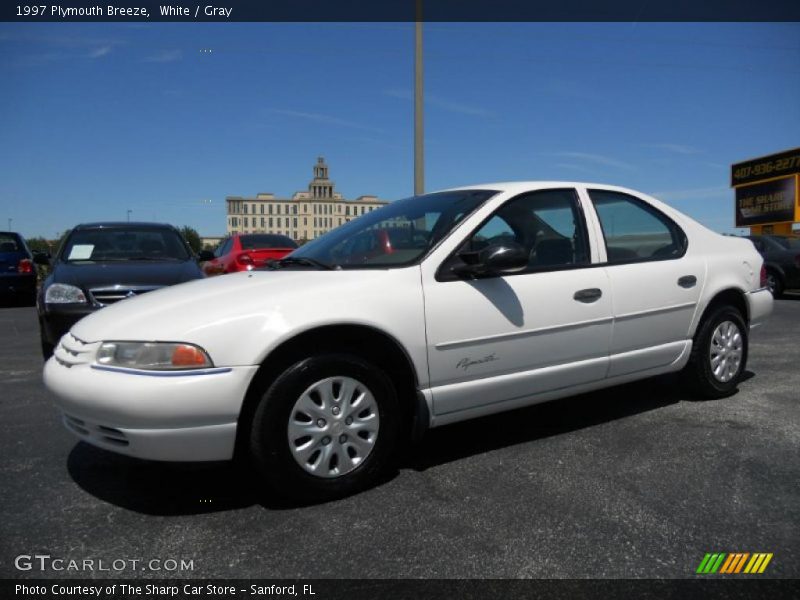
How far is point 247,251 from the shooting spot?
9.33m

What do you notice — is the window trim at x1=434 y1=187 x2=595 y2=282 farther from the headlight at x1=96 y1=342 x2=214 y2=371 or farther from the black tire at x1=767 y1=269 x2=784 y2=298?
the black tire at x1=767 y1=269 x2=784 y2=298

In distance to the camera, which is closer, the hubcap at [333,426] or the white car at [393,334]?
the white car at [393,334]

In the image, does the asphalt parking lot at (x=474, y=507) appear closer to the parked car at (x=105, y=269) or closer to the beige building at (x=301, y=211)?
the parked car at (x=105, y=269)

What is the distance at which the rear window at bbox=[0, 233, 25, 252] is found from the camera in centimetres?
1163

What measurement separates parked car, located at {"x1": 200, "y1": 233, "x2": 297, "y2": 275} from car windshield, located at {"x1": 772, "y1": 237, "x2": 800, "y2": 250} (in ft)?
32.1

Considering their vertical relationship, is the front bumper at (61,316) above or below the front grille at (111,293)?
below

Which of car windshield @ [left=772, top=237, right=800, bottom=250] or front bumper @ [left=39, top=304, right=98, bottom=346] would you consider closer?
front bumper @ [left=39, top=304, right=98, bottom=346]

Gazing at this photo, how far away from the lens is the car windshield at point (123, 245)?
20.1 feet

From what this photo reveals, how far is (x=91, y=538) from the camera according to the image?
2248mm

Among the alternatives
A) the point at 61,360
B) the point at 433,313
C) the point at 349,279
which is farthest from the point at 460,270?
the point at 61,360

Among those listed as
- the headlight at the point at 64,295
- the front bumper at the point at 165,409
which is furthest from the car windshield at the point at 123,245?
the front bumper at the point at 165,409

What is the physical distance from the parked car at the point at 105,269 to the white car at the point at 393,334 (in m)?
2.50

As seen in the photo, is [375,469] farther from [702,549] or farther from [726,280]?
[726,280]
